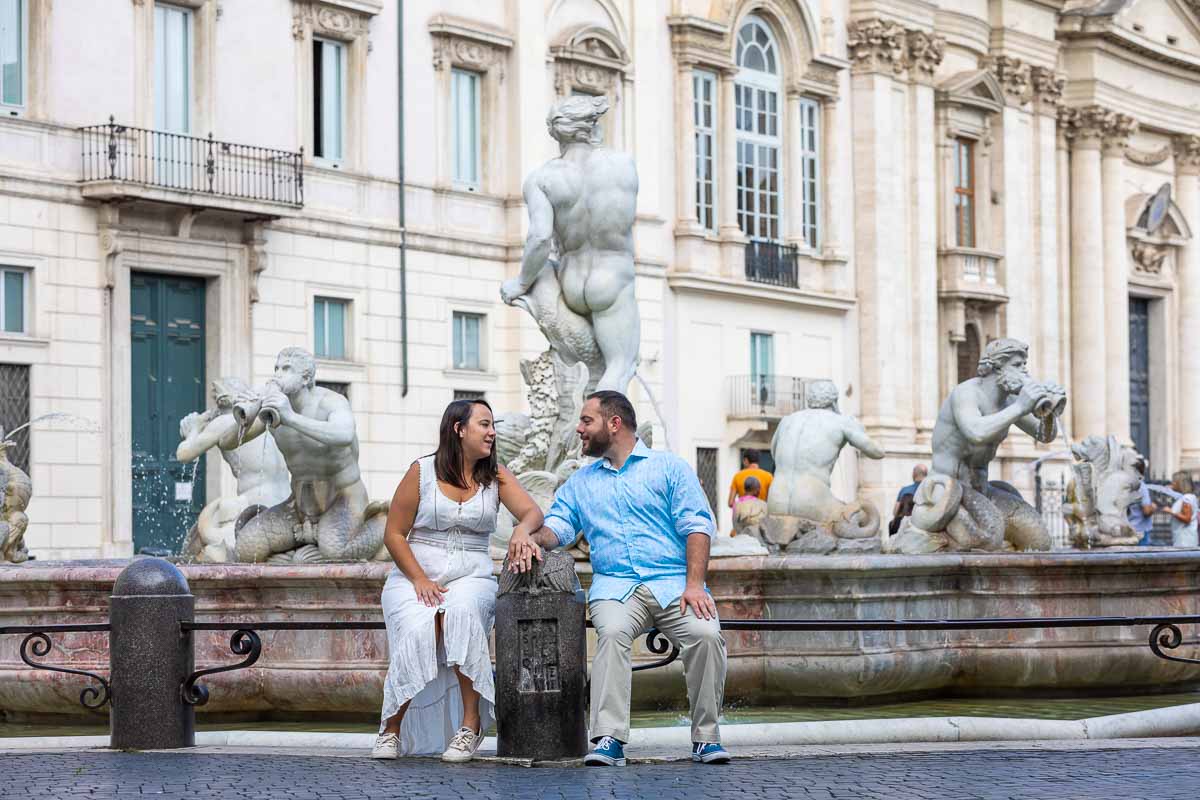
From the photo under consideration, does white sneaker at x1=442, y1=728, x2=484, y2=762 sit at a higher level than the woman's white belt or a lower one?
lower

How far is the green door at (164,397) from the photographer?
27125mm

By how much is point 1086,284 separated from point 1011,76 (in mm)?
5202

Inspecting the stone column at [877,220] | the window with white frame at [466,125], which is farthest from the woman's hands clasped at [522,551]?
the stone column at [877,220]

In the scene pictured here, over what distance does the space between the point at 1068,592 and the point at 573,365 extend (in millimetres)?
3108

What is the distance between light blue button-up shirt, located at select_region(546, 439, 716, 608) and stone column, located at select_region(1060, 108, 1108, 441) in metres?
39.2

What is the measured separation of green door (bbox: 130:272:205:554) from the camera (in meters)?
27.1

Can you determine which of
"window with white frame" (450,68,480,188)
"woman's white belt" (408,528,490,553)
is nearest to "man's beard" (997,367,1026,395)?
"woman's white belt" (408,528,490,553)

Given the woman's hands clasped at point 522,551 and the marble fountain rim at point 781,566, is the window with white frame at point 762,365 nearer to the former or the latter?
the marble fountain rim at point 781,566

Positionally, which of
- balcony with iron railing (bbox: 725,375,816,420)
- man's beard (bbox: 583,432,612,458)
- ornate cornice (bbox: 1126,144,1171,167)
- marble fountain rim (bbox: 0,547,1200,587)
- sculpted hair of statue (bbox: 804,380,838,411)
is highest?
ornate cornice (bbox: 1126,144,1171,167)

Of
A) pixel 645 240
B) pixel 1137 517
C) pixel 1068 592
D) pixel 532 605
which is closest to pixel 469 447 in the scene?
pixel 532 605

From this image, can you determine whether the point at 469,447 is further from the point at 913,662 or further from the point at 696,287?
the point at 696,287

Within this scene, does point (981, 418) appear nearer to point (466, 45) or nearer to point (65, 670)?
point (65, 670)

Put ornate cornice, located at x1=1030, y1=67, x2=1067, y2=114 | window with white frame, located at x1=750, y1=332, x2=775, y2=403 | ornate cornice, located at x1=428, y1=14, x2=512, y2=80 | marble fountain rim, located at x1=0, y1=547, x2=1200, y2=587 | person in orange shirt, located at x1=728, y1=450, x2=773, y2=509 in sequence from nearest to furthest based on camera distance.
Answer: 1. marble fountain rim, located at x1=0, y1=547, x2=1200, y2=587
2. person in orange shirt, located at x1=728, y1=450, x2=773, y2=509
3. ornate cornice, located at x1=428, y1=14, x2=512, y2=80
4. window with white frame, located at x1=750, y1=332, x2=775, y2=403
5. ornate cornice, located at x1=1030, y1=67, x2=1067, y2=114

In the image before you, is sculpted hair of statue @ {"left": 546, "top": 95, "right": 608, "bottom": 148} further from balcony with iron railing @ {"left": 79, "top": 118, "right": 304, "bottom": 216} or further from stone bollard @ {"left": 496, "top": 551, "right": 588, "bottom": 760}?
balcony with iron railing @ {"left": 79, "top": 118, "right": 304, "bottom": 216}
